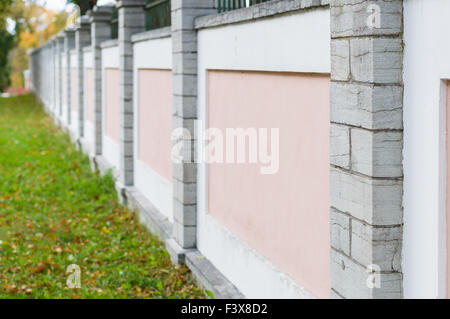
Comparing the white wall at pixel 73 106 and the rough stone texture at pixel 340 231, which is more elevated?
the white wall at pixel 73 106

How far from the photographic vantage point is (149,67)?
10.6 meters

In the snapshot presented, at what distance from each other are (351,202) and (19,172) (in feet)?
39.0

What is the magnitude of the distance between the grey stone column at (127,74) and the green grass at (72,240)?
0.66 metres

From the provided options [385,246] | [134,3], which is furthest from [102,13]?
[385,246]

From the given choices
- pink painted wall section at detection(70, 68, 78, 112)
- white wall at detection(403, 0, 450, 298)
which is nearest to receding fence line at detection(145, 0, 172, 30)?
white wall at detection(403, 0, 450, 298)

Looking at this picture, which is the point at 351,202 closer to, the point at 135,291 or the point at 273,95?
the point at 273,95

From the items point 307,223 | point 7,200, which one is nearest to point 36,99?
point 7,200

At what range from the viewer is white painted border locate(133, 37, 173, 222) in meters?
9.47

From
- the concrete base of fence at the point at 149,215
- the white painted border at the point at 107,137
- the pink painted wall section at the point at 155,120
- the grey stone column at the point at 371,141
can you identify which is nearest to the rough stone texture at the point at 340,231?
the grey stone column at the point at 371,141

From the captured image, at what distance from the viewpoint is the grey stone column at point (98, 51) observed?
14.9 metres

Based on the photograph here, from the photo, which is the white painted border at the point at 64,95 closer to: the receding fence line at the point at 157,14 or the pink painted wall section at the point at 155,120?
the pink painted wall section at the point at 155,120

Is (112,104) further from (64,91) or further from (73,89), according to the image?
(64,91)

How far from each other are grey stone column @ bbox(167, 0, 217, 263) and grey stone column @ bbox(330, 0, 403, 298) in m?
3.72

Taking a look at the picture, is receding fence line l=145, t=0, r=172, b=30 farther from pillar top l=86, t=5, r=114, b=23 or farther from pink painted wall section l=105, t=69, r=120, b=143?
pillar top l=86, t=5, r=114, b=23
